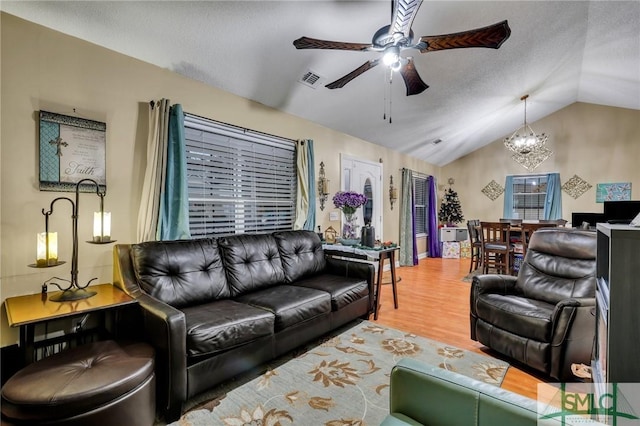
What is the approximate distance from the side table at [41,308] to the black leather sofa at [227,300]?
0.15 m

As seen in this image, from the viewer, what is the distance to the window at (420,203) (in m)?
7.38

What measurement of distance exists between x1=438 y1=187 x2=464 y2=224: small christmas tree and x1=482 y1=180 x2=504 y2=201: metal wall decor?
73cm

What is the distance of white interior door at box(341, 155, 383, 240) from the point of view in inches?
201

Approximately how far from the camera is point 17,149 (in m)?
2.07

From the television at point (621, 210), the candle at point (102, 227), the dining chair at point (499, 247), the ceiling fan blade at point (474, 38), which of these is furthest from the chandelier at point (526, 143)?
the candle at point (102, 227)

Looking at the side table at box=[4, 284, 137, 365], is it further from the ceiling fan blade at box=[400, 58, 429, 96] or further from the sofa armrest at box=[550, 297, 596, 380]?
the sofa armrest at box=[550, 297, 596, 380]

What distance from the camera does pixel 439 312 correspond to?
3.64 meters

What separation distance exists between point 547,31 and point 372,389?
14.5 feet

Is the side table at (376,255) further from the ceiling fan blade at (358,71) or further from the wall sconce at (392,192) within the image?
the wall sconce at (392,192)

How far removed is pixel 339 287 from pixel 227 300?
1.07 metres

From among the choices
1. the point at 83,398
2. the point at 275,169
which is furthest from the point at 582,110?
the point at 83,398

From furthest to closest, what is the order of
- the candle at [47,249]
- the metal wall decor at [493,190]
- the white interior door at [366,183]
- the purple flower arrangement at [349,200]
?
1. the metal wall decor at [493,190]
2. the white interior door at [366,183]
3. the purple flower arrangement at [349,200]
4. the candle at [47,249]

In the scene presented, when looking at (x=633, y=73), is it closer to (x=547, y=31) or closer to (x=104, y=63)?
(x=547, y=31)

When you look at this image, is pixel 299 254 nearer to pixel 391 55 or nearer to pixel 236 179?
pixel 236 179
